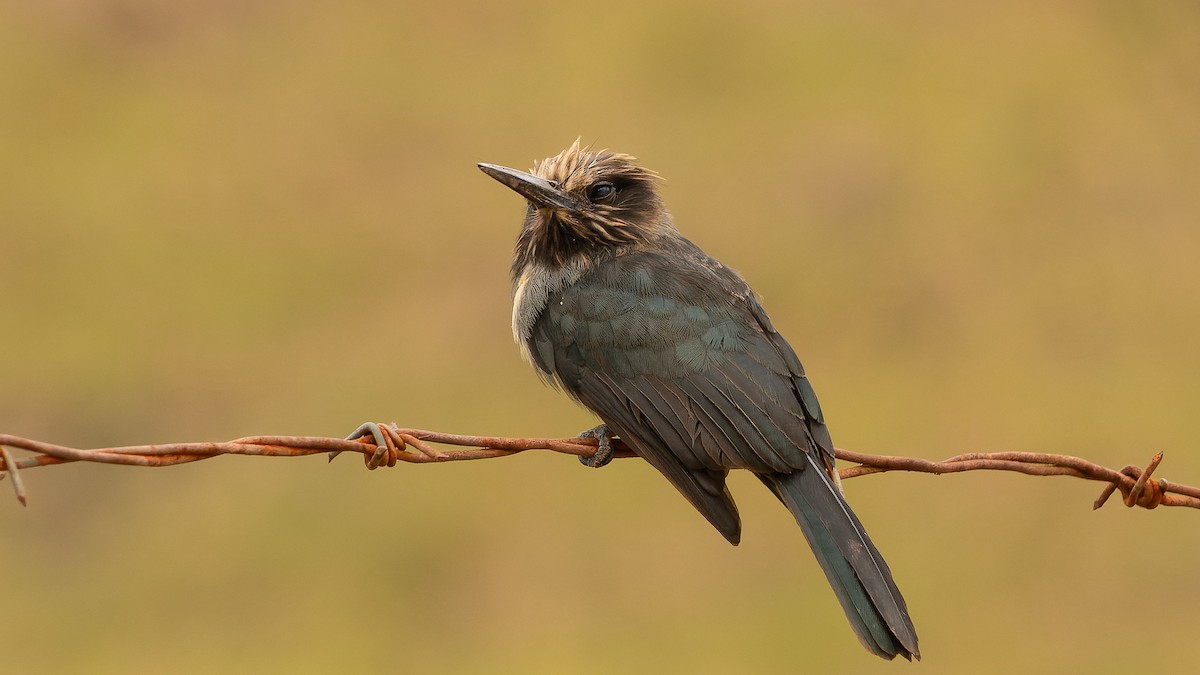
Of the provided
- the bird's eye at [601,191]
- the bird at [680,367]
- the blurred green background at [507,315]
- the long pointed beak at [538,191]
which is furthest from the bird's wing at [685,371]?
the blurred green background at [507,315]

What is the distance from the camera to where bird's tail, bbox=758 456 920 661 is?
485 cm

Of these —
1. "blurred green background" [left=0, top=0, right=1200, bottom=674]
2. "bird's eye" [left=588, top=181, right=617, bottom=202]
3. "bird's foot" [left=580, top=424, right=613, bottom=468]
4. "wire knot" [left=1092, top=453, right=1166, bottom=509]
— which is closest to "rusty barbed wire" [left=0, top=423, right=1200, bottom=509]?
"wire knot" [left=1092, top=453, right=1166, bottom=509]

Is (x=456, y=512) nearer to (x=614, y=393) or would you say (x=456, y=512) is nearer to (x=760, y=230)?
(x=760, y=230)

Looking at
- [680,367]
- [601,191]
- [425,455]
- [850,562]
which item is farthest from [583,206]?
[425,455]

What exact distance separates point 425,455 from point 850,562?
4.70 ft

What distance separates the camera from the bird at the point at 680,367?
17.0ft

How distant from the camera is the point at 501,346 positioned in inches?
546

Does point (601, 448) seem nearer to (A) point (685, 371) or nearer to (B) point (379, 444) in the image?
(A) point (685, 371)

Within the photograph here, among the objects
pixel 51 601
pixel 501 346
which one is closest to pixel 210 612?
pixel 51 601

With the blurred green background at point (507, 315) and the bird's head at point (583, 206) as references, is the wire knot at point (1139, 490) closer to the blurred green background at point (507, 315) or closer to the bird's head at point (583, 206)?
the bird's head at point (583, 206)

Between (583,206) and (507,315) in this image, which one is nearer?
(583,206)

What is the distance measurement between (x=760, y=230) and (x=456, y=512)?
4805 millimetres

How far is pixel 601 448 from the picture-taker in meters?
5.78

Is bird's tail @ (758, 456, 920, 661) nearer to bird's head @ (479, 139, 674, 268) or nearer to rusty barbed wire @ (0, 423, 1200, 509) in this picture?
rusty barbed wire @ (0, 423, 1200, 509)
